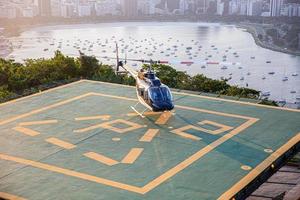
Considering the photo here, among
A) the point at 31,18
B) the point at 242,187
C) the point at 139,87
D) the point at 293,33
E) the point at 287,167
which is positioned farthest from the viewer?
the point at 31,18

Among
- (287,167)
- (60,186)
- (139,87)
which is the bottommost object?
(287,167)

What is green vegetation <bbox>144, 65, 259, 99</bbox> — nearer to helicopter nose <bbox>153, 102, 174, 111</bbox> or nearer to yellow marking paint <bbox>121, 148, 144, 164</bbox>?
helicopter nose <bbox>153, 102, 174, 111</bbox>

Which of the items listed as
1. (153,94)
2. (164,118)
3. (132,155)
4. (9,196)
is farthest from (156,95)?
(9,196)

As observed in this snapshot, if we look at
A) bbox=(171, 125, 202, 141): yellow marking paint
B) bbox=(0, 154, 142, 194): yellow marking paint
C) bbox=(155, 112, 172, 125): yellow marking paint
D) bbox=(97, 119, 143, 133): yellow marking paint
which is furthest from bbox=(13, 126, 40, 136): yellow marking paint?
bbox=(171, 125, 202, 141): yellow marking paint

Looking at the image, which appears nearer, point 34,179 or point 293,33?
point 34,179

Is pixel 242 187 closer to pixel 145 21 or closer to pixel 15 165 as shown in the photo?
pixel 15 165

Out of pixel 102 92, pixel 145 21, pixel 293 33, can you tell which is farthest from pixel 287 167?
pixel 145 21

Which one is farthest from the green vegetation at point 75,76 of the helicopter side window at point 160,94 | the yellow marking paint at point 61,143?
the yellow marking paint at point 61,143

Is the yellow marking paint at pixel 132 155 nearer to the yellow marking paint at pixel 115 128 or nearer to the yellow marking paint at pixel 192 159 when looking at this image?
the yellow marking paint at pixel 192 159
